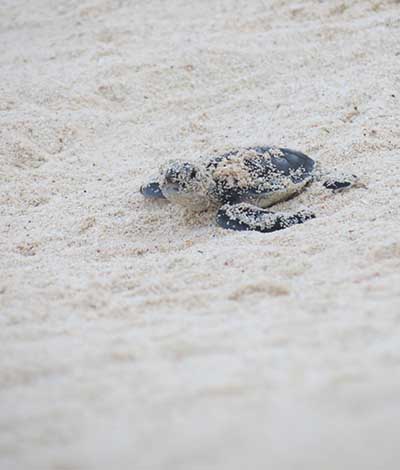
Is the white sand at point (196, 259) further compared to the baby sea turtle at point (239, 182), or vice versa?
the baby sea turtle at point (239, 182)

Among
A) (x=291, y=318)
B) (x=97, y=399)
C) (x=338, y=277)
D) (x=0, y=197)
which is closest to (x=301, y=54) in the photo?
(x=0, y=197)

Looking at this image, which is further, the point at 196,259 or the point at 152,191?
the point at 152,191

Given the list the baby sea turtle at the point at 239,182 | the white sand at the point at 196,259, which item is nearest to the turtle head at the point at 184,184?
the baby sea turtle at the point at 239,182

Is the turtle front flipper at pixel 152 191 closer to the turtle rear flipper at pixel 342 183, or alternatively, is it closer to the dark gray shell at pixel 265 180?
the dark gray shell at pixel 265 180

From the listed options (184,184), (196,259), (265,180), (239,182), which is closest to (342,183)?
(265,180)

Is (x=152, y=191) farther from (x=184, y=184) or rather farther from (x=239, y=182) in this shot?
(x=239, y=182)

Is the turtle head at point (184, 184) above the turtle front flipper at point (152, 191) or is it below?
above

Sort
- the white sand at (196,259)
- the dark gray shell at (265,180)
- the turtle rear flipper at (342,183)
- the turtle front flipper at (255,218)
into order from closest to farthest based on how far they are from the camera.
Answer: the white sand at (196,259), the turtle front flipper at (255,218), the turtle rear flipper at (342,183), the dark gray shell at (265,180)

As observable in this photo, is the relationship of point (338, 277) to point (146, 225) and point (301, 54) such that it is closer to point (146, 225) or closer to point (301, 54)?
point (146, 225)
